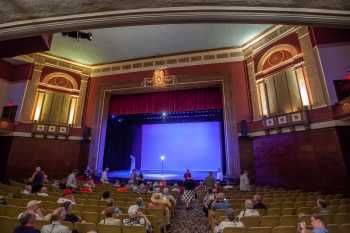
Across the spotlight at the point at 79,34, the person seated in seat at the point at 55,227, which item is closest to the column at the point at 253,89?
the spotlight at the point at 79,34

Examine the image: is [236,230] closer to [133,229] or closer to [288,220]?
[288,220]

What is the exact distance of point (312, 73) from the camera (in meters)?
8.31

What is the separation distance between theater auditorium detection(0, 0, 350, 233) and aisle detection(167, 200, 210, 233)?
2.1 inches

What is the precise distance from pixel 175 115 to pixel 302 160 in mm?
8698

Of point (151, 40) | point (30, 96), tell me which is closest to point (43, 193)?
point (30, 96)

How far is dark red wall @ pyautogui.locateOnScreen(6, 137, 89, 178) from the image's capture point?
34.5 feet

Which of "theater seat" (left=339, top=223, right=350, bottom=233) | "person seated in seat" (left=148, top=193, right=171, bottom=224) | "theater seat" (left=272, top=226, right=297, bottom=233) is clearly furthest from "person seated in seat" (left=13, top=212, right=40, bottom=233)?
"theater seat" (left=339, top=223, right=350, bottom=233)

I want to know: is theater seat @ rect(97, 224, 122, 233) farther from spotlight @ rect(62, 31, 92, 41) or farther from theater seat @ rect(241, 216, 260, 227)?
spotlight @ rect(62, 31, 92, 41)

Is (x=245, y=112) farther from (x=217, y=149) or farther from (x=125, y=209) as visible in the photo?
(x=125, y=209)

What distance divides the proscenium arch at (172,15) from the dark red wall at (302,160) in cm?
614

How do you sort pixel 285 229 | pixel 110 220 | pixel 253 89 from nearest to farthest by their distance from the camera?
1. pixel 285 229
2. pixel 110 220
3. pixel 253 89

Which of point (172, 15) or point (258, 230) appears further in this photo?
point (172, 15)

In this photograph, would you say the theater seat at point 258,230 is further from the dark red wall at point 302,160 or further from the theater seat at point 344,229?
the dark red wall at point 302,160

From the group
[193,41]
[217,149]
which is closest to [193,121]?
[217,149]
